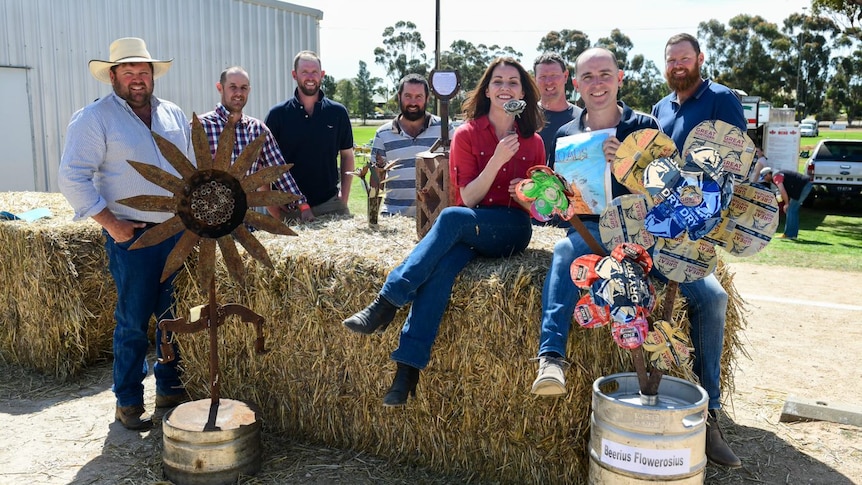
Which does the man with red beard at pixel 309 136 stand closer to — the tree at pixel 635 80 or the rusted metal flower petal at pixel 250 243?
the rusted metal flower petal at pixel 250 243

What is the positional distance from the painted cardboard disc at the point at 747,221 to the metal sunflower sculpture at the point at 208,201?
5.52 feet

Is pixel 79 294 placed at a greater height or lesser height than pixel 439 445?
greater

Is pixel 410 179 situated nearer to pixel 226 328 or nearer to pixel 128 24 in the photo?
pixel 226 328

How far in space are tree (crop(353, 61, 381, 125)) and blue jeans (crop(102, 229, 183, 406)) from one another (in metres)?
64.2

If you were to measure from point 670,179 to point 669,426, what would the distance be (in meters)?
0.81

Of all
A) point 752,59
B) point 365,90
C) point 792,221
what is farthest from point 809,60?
point 792,221

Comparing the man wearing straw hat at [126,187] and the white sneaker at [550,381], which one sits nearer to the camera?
the white sneaker at [550,381]

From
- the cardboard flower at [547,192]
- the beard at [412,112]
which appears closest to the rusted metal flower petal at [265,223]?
the cardboard flower at [547,192]

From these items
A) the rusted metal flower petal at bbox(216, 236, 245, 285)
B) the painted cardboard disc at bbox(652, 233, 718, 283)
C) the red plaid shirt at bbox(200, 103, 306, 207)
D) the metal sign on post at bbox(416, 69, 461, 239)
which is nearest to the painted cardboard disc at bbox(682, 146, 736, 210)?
the painted cardboard disc at bbox(652, 233, 718, 283)

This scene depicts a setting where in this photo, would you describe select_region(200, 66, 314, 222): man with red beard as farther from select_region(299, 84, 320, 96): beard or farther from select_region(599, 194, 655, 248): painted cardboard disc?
select_region(599, 194, 655, 248): painted cardboard disc

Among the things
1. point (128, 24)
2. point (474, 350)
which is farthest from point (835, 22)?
point (474, 350)

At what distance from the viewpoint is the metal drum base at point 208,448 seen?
2.96 meters

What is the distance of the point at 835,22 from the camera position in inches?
608

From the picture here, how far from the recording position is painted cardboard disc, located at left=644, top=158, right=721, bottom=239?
2062 millimetres
